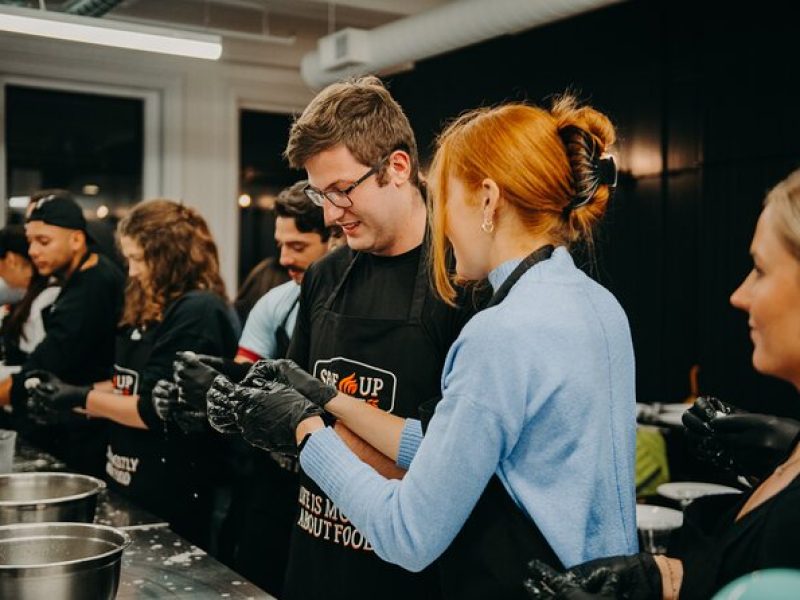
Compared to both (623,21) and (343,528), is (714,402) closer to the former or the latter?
(343,528)

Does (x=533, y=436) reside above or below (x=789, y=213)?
A: below

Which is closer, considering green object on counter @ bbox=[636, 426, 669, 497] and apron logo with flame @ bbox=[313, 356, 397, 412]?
apron logo with flame @ bbox=[313, 356, 397, 412]

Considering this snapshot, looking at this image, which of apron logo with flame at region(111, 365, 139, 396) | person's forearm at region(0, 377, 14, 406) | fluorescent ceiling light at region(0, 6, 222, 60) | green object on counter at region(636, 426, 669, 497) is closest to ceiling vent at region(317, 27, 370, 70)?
fluorescent ceiling light at region(0, 6, 222, 60)

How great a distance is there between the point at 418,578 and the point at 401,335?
0.47 m

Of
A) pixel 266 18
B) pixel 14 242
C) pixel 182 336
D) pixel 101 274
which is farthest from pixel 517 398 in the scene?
pixel 266 18

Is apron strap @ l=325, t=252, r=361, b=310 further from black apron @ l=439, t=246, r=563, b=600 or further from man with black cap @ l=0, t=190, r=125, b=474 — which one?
man with black cap @ l=0, t=190, r=125, b=474

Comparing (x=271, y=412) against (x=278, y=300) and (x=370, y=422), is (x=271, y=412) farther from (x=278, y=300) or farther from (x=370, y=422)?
(x=278, y=300)

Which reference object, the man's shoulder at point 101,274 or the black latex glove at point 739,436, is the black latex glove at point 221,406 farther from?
the man's shoulder at point 101,274

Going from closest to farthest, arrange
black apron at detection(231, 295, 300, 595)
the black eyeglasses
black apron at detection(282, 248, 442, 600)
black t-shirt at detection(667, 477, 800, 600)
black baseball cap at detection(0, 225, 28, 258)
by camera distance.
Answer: black t-shirt at detection(667, 477, 800, 600) → black apron at detection(282, 248, 442, 600) → the black eyeglasses → black apron at detection(231, 295, 300, 595) → black baseball cap at detection(0, 225, 28, 258)

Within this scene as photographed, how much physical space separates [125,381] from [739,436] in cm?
206

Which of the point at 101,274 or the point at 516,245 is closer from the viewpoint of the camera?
the point at 516,245

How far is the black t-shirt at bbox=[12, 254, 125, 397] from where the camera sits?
346cm

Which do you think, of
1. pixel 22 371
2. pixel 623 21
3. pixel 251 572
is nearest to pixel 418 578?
pixel 251 572

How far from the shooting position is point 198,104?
285 inches
